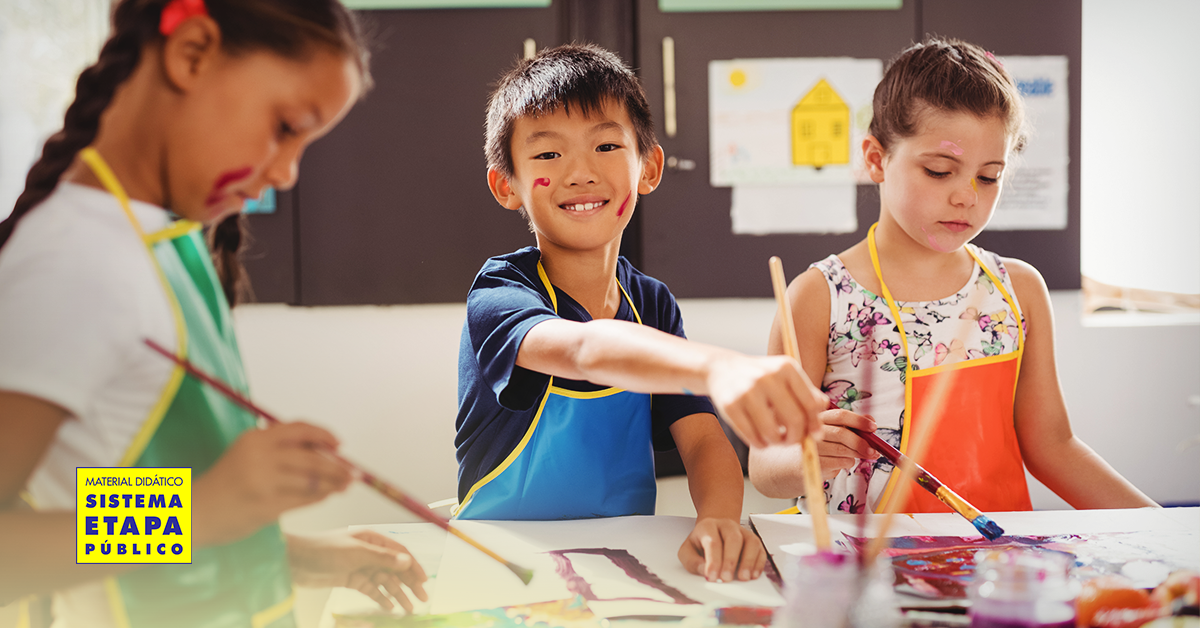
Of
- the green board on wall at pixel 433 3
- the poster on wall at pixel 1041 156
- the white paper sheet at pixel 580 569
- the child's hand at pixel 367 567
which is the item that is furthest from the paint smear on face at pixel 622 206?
the poster on wall at pixel 1041 156

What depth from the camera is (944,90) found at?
89cm

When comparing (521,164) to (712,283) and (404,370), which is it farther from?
(712,283)

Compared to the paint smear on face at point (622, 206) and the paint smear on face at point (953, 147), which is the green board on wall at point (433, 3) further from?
the paint smear on face at point (953, 147)

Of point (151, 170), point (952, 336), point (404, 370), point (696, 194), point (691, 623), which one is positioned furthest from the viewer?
point (696, 194)

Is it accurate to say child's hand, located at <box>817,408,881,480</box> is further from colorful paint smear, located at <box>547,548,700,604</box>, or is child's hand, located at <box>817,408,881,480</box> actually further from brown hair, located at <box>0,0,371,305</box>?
brown hair, located at <box>0,0,371,305</box>

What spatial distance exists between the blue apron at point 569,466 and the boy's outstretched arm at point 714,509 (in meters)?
0.07

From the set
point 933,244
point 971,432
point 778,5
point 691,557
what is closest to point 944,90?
point 933,244

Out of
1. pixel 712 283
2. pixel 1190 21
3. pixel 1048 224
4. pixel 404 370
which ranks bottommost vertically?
pixel 404 370

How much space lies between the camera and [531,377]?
671 millimetres

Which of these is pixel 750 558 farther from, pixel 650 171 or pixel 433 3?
pixel 433 3

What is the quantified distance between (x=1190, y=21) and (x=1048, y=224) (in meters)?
0.78

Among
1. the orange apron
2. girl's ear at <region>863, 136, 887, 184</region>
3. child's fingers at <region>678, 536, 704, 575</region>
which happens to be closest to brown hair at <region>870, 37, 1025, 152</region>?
girl's ear at <region>863, 136, 887, 184</region>

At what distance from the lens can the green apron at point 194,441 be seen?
410 mm

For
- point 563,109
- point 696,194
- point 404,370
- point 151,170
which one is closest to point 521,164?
A: point 563,109
